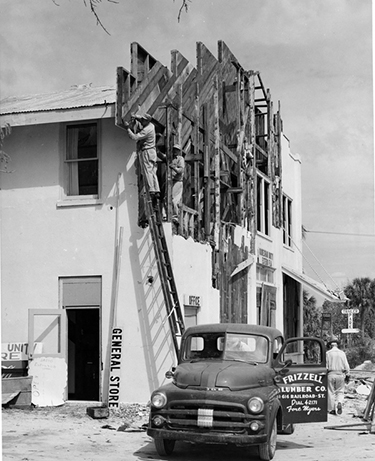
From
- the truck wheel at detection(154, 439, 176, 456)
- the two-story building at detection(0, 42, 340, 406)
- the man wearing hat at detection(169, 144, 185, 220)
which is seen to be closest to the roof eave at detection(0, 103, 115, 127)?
the two-story building at detection(0, 42, 340, 406)

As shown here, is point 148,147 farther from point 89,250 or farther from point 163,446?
point 163,446

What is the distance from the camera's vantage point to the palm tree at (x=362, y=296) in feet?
40.6

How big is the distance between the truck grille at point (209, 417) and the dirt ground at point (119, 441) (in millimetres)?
616

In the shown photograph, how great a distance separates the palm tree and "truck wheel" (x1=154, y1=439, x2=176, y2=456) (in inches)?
161

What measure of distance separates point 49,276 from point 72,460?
5169 mm

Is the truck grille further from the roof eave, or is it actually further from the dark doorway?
the roof eave

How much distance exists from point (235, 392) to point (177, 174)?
6.19 meters

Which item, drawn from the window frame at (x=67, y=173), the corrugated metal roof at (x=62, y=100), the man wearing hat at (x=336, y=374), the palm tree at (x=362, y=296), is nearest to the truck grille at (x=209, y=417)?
the palm tree at (x=362, y=296)

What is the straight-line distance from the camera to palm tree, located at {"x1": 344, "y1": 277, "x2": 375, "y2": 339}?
40.6 ft

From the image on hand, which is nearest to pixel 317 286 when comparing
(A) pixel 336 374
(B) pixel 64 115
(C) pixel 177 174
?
(A) pixel 336 374

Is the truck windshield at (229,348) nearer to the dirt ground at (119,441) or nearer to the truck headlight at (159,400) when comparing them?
the truck headlight at (159,400)

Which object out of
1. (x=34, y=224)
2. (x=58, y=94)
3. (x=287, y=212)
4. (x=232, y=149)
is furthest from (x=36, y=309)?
(x=287, y=212)

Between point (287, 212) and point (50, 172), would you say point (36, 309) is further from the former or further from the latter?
point (287, 212)

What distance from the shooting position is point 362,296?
643 inches
